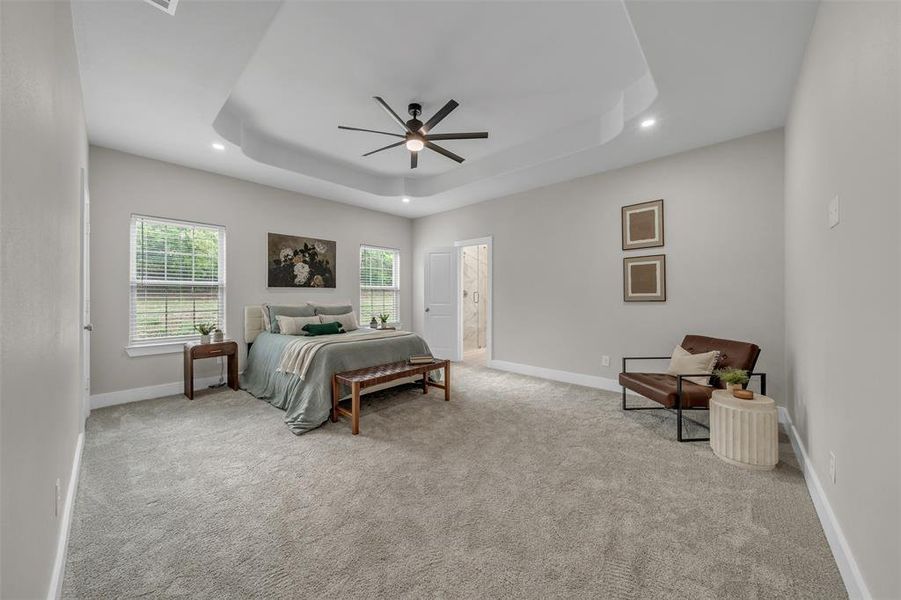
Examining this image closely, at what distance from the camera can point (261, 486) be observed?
7.54 ft

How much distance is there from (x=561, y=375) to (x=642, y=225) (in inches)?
85.9

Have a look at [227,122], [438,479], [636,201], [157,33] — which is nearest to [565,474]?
[438,479]

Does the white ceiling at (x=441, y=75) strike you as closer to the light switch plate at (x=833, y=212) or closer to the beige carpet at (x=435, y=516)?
the light switch plate at (x=833, y=212)

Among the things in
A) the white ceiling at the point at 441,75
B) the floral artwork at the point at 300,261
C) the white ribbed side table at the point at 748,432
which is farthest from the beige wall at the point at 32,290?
the white ribbed side table at the point at 748,432

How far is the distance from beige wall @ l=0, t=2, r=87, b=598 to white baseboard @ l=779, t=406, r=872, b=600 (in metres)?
2.76

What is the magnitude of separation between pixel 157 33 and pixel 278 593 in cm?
321

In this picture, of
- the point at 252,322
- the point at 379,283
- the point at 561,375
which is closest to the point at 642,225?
the point at 561,375

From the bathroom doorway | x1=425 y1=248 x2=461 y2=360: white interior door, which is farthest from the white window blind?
the bathroom doorway

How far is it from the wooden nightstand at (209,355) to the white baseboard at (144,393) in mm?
234

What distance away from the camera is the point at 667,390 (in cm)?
303

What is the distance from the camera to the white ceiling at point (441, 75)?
2.22m

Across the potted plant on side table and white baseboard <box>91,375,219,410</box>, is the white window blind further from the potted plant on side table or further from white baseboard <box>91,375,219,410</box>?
the potted plant on side table

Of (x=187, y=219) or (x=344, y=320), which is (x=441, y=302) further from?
(x=187, y=219)

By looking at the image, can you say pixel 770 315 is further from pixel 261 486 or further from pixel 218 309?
pixel 218 309
